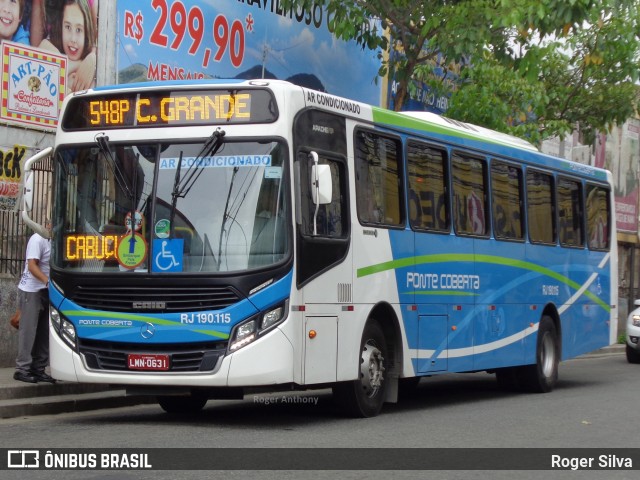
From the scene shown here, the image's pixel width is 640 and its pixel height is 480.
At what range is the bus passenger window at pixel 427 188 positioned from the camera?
Result: 13.5 meters

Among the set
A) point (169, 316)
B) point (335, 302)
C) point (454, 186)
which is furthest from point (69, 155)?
point (454, 186)

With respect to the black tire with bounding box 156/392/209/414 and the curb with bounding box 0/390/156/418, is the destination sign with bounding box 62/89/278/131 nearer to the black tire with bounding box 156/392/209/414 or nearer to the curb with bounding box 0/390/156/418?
the curb with bounding box 0/390/156/418

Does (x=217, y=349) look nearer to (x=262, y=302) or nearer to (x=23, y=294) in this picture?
(x=262, y=302)

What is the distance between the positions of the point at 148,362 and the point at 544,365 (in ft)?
25.8

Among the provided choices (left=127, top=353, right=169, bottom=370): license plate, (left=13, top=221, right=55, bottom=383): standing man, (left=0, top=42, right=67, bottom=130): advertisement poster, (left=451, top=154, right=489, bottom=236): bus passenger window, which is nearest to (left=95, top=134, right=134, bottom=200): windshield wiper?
(left=127, top=353, right=169, bottom=370): license plate

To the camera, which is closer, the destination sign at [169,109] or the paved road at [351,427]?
the paved road at [351,427]

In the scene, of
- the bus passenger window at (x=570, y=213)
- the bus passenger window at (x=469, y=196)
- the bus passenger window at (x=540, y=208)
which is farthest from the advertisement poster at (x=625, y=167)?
the bus passenger window at (x=469, y=196)

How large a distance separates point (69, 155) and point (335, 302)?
290cm

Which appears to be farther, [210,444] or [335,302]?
[335,302]

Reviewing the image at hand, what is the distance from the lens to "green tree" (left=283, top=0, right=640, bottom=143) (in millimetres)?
18188

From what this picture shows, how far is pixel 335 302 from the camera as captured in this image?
1174cm

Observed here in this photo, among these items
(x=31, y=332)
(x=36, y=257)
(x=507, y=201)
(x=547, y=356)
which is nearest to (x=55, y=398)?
(x=31, y=332)

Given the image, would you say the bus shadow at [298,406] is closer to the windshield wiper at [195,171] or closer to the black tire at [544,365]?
the black tire at [544,365]

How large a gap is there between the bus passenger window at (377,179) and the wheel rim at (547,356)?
4.92 meters
